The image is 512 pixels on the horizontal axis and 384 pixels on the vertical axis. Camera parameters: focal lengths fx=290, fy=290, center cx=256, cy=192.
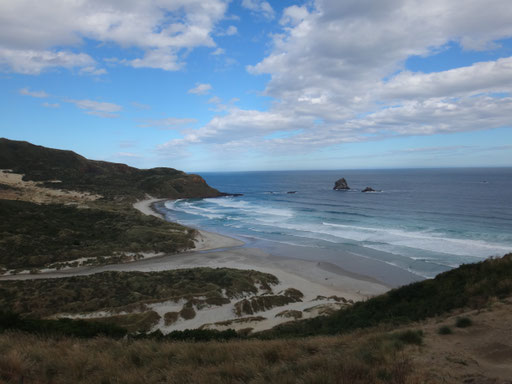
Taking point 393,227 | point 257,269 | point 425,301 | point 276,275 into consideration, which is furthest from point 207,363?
point 393,227

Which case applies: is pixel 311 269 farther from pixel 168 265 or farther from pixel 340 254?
pixel 168 265

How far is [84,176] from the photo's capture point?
91500 mm

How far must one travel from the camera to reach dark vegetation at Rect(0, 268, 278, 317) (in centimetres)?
1733

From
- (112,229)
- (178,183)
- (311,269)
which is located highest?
(178,183)

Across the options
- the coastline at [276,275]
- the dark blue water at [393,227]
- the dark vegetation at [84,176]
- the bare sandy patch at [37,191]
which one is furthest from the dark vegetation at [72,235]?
the dark vegetation at [84,176]

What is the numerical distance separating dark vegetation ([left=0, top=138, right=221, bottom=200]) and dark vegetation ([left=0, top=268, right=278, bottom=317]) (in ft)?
178

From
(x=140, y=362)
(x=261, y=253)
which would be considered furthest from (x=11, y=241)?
(x=140, y=362)

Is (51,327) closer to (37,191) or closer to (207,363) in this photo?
(207,363)

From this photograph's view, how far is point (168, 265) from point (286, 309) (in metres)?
15.1

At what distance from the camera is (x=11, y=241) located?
29.0 metres

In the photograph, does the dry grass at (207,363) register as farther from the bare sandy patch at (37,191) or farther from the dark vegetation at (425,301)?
the bare sandy patch at (37,191)

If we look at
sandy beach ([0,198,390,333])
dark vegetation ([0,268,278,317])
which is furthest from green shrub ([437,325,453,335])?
dark vegetation ([0,268,278,317])

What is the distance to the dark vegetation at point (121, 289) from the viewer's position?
17.3m

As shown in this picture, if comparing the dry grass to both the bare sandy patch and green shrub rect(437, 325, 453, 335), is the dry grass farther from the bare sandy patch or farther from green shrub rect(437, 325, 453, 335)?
the bare sandy patch
